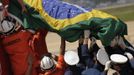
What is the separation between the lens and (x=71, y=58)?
22.0 feet

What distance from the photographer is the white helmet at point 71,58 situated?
6.65 m

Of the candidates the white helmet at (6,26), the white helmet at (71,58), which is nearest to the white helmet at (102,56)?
the white helmet at (71,58)

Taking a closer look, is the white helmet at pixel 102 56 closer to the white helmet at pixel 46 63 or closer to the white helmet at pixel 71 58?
the white helmet at pixel 71 58

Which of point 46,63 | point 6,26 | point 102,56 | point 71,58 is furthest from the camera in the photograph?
point 46,63

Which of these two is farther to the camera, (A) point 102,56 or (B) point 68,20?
(B) point 68,20

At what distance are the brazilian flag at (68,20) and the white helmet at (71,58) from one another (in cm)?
18

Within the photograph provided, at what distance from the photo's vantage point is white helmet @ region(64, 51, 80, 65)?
6.65m

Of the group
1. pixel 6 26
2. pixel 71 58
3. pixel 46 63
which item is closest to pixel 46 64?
pixel 46 63

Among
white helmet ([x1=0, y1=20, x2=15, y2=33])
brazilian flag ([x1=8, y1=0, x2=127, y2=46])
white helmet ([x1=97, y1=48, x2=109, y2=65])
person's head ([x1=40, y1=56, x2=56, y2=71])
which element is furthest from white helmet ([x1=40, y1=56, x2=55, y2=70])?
white helmet ([x1=97, y1=48, x2=109, y2=65])

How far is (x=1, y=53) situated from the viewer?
7.12m

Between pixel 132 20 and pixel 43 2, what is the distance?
16157 mm

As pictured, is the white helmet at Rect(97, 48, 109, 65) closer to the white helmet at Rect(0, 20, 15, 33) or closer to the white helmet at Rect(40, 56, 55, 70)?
the white helmet at Rect(40, 56, 55, 70)

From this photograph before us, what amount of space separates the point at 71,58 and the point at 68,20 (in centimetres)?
43

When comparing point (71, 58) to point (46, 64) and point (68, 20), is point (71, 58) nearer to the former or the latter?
point (68, 20)
